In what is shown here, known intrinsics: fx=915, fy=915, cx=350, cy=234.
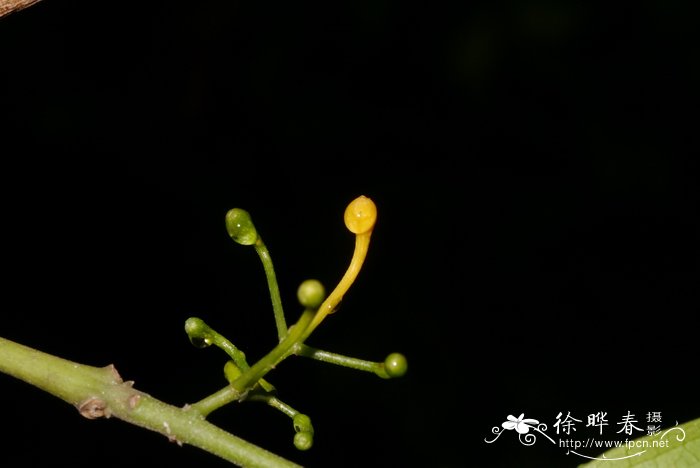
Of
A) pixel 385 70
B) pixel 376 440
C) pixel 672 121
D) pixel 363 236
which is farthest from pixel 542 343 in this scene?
pixel 363 236

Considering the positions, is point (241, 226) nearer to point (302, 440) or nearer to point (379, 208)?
point (302, 440)

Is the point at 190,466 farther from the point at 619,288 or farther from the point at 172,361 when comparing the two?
the point at 619,288

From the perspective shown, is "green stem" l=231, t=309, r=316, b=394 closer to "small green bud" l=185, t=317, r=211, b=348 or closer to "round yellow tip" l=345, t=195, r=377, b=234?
"small green bud" l=185, t=317, r=211, b=348

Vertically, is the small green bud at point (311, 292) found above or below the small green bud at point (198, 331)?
below

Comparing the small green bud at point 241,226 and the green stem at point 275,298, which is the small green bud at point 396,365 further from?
the small green bud at point 241,226
